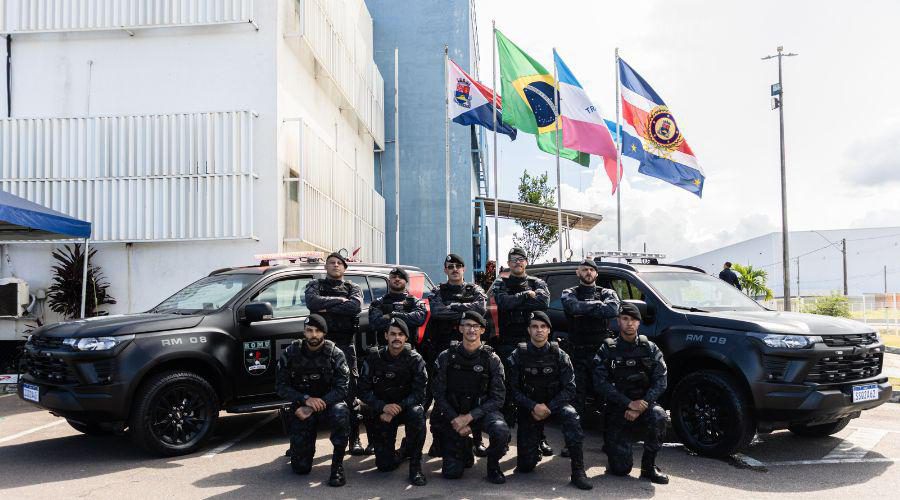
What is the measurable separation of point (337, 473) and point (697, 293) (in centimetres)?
422

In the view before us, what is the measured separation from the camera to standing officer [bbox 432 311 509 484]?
5742 mm

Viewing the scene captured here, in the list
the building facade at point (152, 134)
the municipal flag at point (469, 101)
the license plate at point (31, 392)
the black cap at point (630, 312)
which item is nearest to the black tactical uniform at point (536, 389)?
the black cap at point (630, 312)

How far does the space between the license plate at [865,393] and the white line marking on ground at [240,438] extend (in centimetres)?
595

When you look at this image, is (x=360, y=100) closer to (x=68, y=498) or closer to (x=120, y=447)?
(x=120, y=447)

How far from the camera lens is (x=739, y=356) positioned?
20.5 ft

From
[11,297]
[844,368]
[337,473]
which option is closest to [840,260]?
[844,368]

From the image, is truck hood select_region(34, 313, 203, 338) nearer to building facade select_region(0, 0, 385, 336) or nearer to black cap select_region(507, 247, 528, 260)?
black cap select_region(507, 247, 528, 260)

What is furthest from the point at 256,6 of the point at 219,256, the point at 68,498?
the point at 68,498

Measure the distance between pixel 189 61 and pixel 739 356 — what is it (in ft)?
39.0

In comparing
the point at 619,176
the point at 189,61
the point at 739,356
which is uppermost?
the point at 189,61

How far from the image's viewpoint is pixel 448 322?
723 cm

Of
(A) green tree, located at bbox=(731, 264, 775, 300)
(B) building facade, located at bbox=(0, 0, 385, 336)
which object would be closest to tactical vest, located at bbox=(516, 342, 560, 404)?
(B) building facade, located at bbox=(0, 0, 385, 336)

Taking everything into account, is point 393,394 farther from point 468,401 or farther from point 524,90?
point 524,90

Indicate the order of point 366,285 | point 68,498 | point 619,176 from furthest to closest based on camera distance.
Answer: point 619,176
point 366,285
point 68,498
